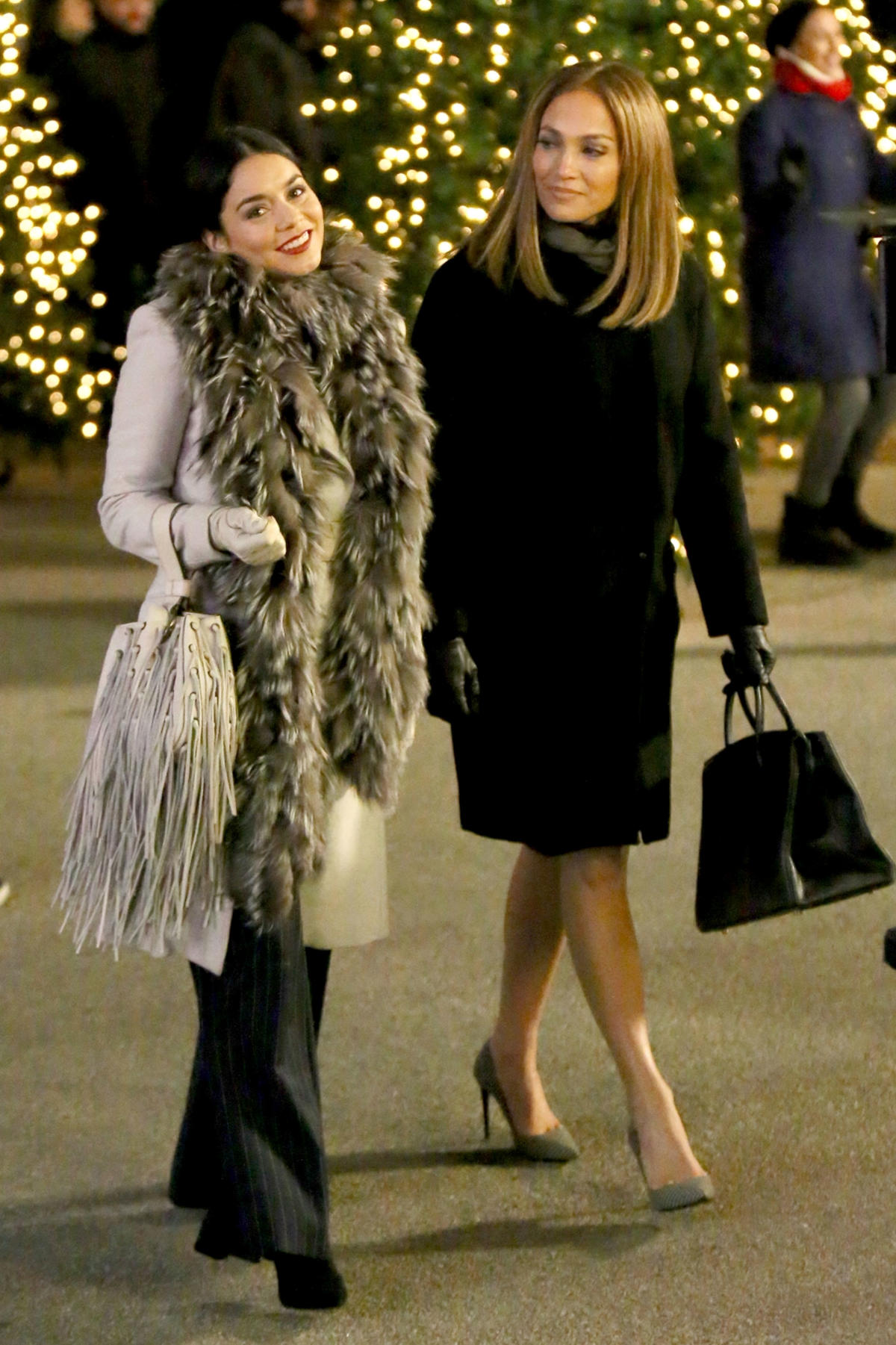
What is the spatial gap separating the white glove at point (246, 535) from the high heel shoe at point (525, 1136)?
1224 mm

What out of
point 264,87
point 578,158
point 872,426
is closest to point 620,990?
point 578,158

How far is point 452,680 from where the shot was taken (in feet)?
12.3

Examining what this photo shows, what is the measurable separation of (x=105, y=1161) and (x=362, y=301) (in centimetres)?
159

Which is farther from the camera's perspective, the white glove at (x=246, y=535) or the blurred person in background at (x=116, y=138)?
the blurred person in background at (x=116, y=138)

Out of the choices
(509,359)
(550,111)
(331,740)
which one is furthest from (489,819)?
(550,111)

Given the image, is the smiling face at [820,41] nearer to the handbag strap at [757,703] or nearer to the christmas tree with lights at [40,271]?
the christmas tree with lights at [40,271]

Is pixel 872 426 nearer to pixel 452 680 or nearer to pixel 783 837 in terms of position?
pixel 783 837

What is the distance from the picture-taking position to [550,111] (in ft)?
12.3

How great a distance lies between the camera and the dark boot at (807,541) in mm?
9203

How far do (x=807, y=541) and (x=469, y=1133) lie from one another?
541 cm

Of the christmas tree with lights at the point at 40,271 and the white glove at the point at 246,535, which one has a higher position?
the white glove at the point at 246,535

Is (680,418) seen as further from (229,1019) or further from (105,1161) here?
(105,1161)

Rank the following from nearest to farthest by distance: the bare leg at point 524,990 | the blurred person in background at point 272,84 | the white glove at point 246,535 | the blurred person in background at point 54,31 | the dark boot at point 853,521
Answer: the white glove at point 246,535 < the bare leg at point 524,990 < the blurred person in background at point 272,84 < the dark boot at point 853,521 < the blurred person in background at point 54,31

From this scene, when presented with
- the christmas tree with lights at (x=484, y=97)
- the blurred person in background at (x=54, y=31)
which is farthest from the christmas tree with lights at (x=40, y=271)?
the christmas tree with lights at (x=484, y=97)
